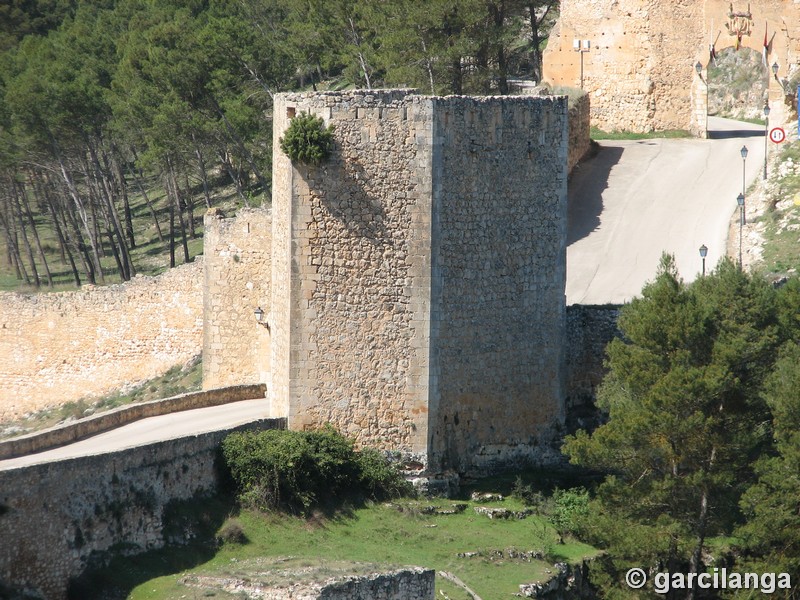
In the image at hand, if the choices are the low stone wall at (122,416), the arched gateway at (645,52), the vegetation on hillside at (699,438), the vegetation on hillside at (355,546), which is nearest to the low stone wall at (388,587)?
the vegetation on hillside at (355,546)

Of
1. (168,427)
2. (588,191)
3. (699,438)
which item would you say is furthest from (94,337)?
(699,438)

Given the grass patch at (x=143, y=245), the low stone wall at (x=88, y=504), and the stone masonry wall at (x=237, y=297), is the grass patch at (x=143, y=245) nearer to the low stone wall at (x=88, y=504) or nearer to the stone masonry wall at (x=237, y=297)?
the stone masonry wall at (x=237, y=297)

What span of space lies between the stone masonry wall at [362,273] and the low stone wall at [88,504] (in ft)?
6.63

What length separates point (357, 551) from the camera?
875 inches

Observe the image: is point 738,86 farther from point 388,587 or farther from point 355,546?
point 388,587

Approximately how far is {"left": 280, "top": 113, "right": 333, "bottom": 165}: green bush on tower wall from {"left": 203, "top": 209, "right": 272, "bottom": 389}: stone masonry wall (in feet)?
13.1

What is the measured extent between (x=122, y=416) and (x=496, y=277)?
20.8ft

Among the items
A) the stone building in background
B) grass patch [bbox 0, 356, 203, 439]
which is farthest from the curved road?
grass patch [bbox 0, 356, 203, 439]

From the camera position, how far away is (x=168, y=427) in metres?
25.4

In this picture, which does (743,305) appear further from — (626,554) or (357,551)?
(357,551)

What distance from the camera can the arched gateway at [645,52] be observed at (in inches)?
1532

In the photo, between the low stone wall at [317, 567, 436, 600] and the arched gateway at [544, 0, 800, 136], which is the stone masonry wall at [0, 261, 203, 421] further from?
the low stone wall at [317, 567, 436, 600]

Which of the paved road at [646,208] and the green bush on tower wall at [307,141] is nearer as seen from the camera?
the green bush on tower wall at [307,141]
